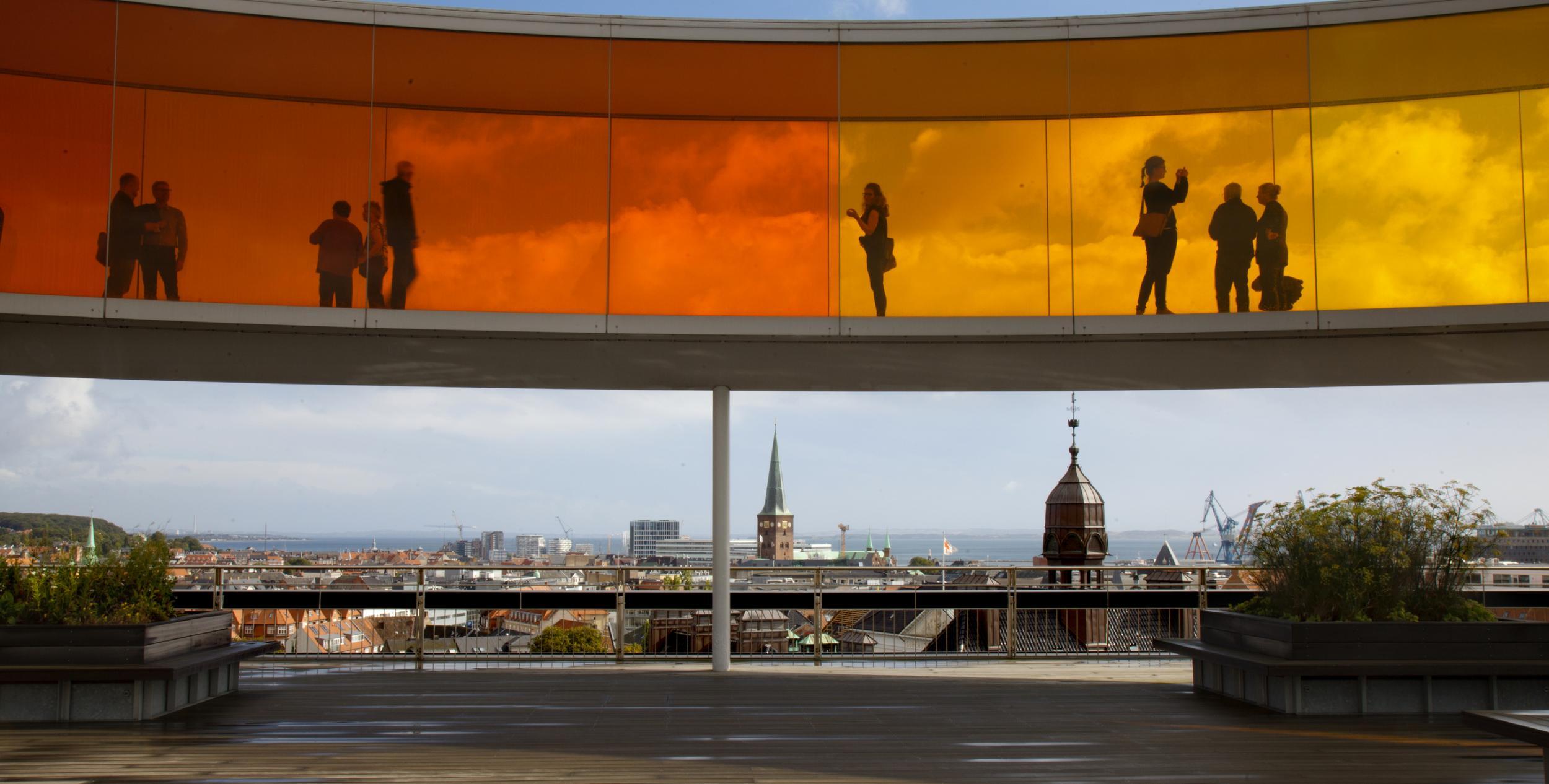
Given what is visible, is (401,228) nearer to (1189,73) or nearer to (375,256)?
(375,256)

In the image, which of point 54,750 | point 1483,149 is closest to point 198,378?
point 54,750

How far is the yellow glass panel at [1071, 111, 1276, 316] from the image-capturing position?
9195 mm

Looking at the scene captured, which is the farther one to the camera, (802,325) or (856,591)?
(856,591)

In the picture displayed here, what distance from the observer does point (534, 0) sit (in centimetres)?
1013

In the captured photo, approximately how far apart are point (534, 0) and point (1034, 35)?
458cm

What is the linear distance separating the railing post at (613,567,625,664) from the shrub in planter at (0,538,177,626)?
3831 mm

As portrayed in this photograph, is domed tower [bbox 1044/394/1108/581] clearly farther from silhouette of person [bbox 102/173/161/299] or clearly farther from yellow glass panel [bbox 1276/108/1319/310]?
silhouette of person [bbox 102/173/161/299]

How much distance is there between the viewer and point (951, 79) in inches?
367

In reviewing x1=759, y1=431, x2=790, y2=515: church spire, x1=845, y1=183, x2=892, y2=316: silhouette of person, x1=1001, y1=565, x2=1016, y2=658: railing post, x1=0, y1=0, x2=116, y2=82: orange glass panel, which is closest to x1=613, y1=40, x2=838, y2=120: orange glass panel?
x1=845, y1=183, x2=892, y2=316: silhouette of person

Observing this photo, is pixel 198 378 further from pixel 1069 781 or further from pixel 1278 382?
pixel 1278 382

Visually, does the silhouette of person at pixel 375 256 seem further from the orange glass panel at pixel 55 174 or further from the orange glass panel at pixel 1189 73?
the orange glass panel at pixel 1189 73

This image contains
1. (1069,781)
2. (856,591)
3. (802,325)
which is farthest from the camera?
(856,591)

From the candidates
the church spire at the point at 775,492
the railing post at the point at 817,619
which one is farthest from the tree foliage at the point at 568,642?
the church spire at the point at 775,492

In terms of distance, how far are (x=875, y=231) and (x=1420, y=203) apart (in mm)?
4529
